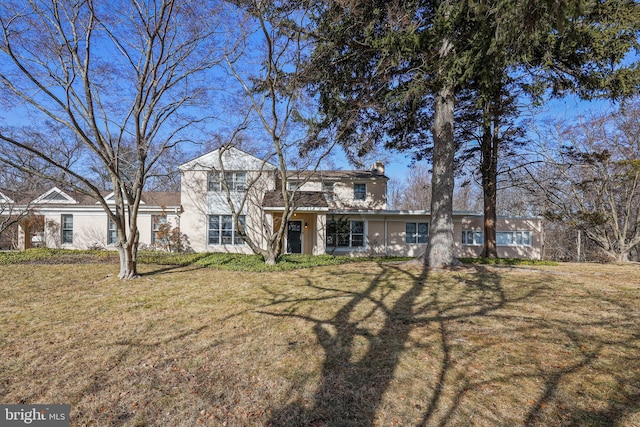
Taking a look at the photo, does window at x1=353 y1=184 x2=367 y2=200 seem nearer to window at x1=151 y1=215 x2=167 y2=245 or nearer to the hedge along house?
the hedge along house

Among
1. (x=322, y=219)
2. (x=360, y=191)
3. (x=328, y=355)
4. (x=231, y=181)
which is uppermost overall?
(x=231, y=181)

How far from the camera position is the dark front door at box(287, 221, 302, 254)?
16.0 m

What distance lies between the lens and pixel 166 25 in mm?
7609

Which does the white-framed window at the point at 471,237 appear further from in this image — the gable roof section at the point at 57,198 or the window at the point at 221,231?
the gable roof section at the point at 57,198

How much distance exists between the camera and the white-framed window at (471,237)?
1686 centimetres

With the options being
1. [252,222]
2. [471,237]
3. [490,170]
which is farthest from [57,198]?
[471,237]

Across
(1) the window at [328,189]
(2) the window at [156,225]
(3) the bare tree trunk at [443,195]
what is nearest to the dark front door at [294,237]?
(1) the window at [328,189]

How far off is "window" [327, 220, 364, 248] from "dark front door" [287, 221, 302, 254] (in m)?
1.61

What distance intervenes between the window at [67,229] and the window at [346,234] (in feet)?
45.4

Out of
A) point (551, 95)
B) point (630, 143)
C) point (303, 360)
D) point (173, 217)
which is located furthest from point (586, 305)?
point (173, 217)

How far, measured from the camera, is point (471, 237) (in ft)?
55.4

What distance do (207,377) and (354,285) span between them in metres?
4.44

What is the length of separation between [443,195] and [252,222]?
9.87m

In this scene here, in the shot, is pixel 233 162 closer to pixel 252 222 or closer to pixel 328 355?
pixel 252 222
